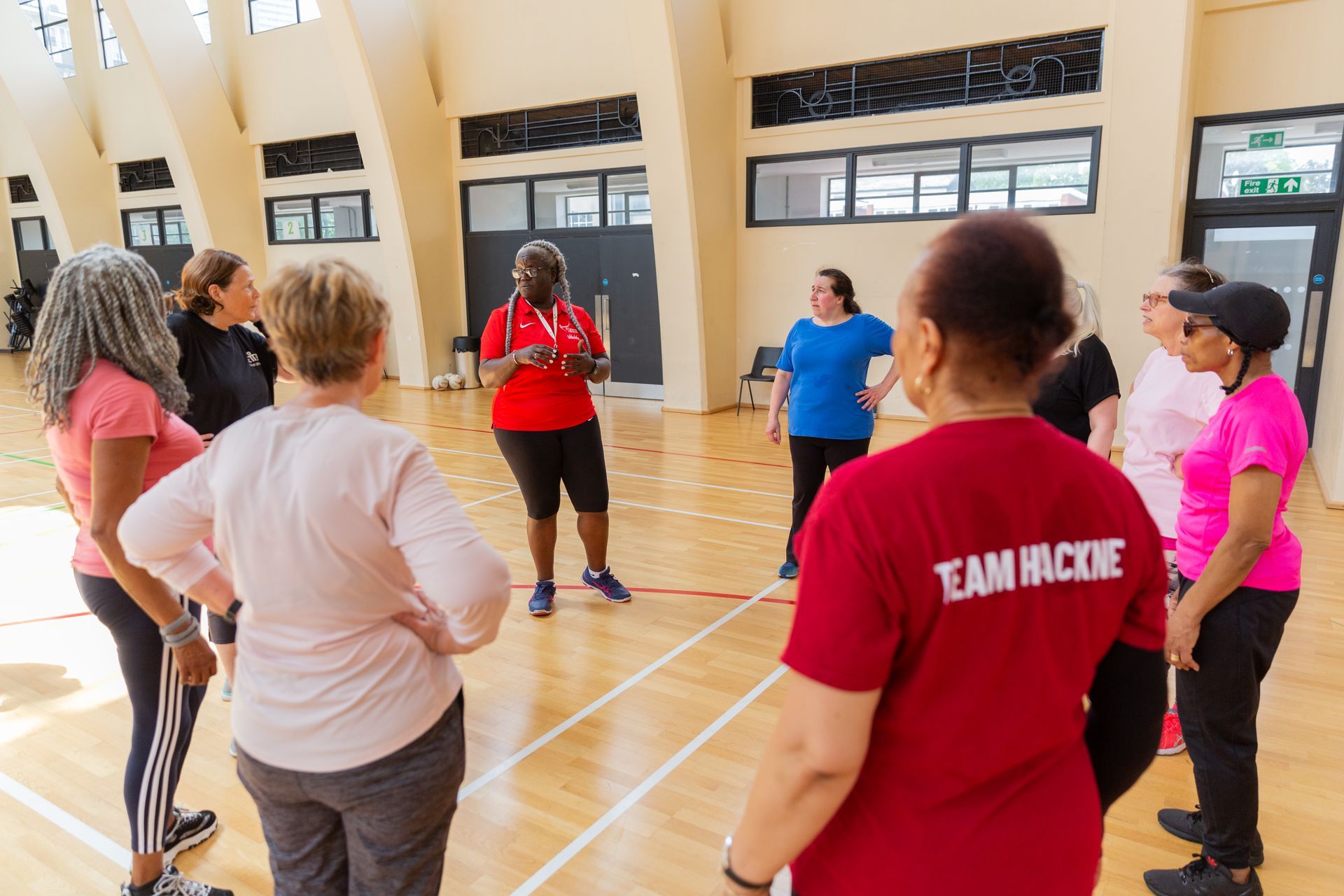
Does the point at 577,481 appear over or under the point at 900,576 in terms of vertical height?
under

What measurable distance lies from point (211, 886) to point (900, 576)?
2181mm

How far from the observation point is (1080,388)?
321 cm

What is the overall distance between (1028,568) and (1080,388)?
8.27 ft

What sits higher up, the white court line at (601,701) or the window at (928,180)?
the window at (928,180)

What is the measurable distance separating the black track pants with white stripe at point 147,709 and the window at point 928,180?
8.02 metres

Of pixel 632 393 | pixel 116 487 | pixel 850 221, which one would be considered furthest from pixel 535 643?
pixel 632 393

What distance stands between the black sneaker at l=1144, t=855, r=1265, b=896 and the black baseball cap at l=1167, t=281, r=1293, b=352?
1.30m

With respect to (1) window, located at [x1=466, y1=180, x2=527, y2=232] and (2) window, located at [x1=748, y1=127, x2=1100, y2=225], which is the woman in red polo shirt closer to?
(2) window, located at [x1=748, y1=127, x2=1100, y2=225]

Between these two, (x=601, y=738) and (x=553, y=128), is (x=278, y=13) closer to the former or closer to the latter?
(x=553, y=128)

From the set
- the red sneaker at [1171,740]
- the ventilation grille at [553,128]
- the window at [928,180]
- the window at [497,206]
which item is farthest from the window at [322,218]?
the red sneaker at [1171,740]

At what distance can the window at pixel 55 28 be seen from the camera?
50.8 ft

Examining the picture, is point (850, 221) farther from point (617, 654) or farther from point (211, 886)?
point (211, 886)

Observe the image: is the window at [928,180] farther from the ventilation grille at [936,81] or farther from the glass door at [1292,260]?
the glass door at [1292,260]

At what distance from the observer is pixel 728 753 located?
9.68 feet
